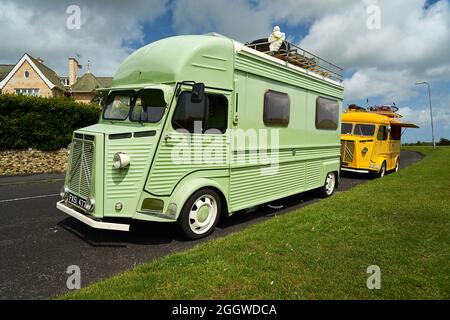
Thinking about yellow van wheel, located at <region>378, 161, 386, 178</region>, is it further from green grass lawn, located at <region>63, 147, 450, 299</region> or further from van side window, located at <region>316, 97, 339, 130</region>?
green grass lawn, located at <region>63, 147, 450, 299</region>

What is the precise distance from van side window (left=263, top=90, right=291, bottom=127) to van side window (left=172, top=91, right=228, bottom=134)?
4.07 ft

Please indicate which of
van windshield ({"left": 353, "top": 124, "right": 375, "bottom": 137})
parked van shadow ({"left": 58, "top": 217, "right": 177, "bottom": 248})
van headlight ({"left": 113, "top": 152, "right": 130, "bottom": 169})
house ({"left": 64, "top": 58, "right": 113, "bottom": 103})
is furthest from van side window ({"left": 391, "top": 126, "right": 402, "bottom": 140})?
house ({"left": 64, "top": 58, "right": 113, "bottom": 103})

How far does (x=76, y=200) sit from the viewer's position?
5.36m

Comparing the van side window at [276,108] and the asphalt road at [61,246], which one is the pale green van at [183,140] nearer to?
the van side window at [276,108]

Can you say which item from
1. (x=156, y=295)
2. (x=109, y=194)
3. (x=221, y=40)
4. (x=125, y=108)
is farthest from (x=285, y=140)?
(x=156, y=295)

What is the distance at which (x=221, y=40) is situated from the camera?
5.79 metres

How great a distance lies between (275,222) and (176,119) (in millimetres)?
2773

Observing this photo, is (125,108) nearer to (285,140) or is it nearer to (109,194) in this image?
(109,194)

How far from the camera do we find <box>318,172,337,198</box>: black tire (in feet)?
32.0

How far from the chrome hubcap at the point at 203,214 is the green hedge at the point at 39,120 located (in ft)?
40.4

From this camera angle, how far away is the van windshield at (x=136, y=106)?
5.28 metres

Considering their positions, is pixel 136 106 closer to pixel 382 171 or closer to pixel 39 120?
pixel 39 120

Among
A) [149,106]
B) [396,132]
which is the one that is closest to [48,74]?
[396,132]

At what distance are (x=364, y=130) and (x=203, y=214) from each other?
11710 mm
